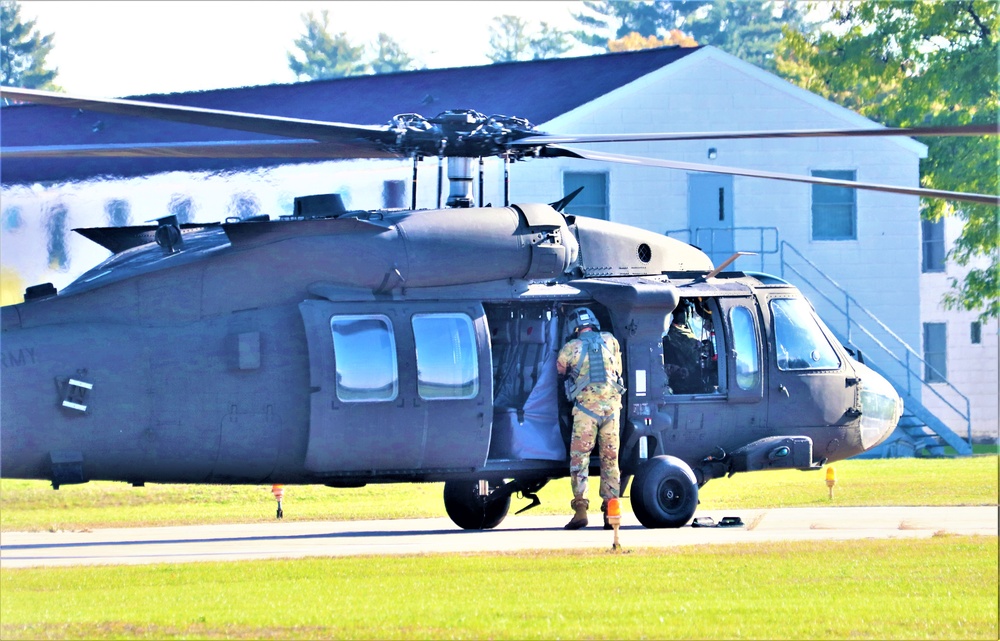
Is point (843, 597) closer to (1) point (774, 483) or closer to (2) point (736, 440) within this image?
(2) point (736, 440)

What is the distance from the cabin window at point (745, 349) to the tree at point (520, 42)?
8443 centimetres

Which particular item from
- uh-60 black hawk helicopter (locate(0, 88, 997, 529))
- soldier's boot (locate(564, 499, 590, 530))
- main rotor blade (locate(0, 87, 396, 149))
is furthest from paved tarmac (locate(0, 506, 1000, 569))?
main rotor blade (locate(0, 87, 396, 149))

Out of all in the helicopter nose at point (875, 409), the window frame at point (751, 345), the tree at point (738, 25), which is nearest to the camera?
the window frame at point (751, 345)

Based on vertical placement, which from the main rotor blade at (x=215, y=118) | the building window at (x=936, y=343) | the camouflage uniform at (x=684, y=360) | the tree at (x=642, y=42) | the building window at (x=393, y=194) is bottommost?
the building window at (x=936, y=343)

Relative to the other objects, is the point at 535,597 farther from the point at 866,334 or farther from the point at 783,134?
the point at 866,334

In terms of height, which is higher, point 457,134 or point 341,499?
point 457,134

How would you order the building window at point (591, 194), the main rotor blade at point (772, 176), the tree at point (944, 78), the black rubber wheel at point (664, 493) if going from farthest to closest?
the tree at point (944, 78) → the building window at point (591, 194) → the black rubber wheel at point (664, 493) → the main rotor blade at point (772, 176)

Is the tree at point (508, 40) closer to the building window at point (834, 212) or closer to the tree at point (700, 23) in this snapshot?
the tree at point (700, 23)

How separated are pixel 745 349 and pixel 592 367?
2385 mm

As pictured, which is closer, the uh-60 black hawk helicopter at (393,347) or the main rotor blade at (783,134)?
the main rotor blade at (783,134)

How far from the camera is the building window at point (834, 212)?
40.1 m

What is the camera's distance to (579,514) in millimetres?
18734

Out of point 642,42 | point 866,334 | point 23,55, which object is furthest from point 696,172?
point 642,42

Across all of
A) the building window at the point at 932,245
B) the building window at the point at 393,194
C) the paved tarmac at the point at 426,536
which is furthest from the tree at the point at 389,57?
the paved tarmac at the point at 426,536
